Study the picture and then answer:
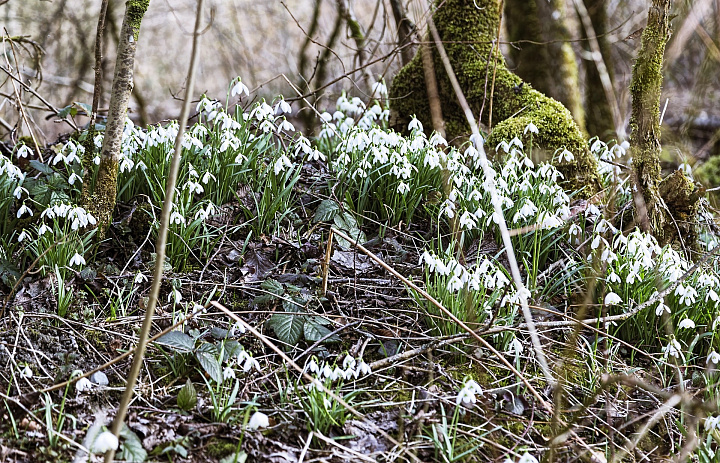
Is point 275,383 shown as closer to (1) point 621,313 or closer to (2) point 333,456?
(2) point 333,456

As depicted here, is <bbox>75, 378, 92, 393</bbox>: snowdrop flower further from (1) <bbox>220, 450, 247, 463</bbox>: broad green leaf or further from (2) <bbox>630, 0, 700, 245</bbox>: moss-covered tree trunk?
(2) <bbox>630, 0, 700, 245</bbox>: moss-covered tree trunk

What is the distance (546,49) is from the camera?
18.4ft

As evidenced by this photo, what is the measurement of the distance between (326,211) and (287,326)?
2.78ft

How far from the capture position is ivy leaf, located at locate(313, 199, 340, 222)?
317cm

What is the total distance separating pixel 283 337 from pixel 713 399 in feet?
5.72

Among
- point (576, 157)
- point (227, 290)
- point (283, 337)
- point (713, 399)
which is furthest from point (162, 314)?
point (576, 157)

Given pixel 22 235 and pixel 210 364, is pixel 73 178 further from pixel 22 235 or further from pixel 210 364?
pixel 210 364

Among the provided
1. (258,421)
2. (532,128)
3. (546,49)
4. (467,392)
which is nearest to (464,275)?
(467,392)

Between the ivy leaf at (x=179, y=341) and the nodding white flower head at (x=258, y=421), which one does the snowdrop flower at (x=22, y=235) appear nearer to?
the ivy leaf at (x=179, y=341)

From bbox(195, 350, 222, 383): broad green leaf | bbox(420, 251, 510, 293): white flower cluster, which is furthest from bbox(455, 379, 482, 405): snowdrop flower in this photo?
bbox(195, 350, 222, 383): broad green leaf

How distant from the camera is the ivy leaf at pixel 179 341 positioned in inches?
89.4

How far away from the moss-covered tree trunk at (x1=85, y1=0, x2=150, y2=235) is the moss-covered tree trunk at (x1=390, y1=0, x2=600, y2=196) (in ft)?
6.61

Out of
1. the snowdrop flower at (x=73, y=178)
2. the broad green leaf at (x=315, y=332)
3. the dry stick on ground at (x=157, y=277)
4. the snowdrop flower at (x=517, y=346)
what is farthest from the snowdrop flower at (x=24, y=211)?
the snowdrop flower at (x=517, y=346)

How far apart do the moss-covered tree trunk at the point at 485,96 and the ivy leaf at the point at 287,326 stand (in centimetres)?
201
